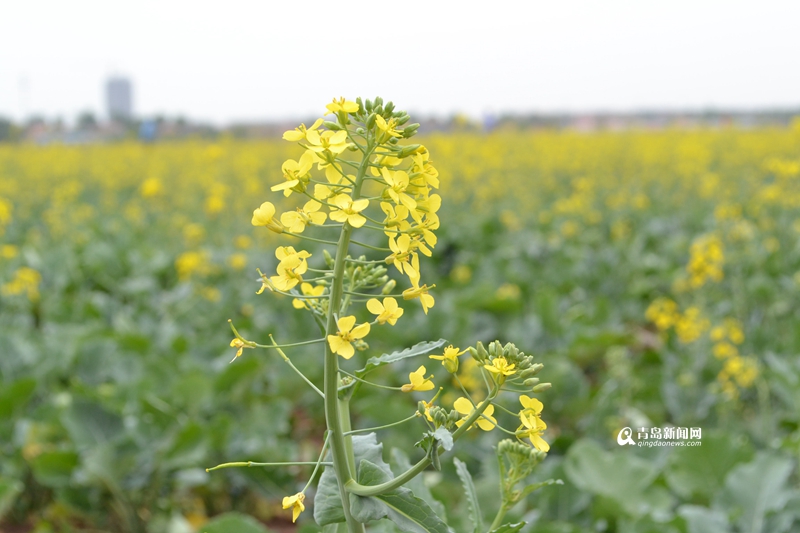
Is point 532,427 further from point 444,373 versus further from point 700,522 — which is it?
point 444,373

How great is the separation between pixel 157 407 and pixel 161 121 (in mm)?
27590

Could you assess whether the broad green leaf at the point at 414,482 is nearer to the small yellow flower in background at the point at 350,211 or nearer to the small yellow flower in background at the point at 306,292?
the small yellow flower in background at the point at 306,292

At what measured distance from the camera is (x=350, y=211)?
83cm

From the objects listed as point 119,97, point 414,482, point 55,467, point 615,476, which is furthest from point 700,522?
point 119,97

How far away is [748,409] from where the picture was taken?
3869 millimetres

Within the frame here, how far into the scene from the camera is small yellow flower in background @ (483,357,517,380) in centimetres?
83

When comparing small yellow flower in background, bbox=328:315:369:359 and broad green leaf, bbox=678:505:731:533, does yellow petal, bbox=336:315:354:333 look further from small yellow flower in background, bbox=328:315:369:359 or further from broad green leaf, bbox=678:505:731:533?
broad green leaf, bbox=678:505:731:533

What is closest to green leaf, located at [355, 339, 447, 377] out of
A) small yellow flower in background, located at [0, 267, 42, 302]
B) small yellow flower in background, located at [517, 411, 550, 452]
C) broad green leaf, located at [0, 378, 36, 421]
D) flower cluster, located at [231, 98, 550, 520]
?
flower cluster, located at [231, 98, 550, 520]

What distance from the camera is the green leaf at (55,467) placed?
2771 millimetres

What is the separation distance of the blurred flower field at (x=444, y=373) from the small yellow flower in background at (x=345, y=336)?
1.20 m

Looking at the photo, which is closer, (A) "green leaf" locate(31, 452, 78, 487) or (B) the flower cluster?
(B) the flower cluster

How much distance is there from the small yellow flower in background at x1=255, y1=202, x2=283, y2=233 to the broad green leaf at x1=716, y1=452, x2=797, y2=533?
1871mm

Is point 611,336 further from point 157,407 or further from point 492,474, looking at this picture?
point 157,407

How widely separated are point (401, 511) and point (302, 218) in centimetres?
37
